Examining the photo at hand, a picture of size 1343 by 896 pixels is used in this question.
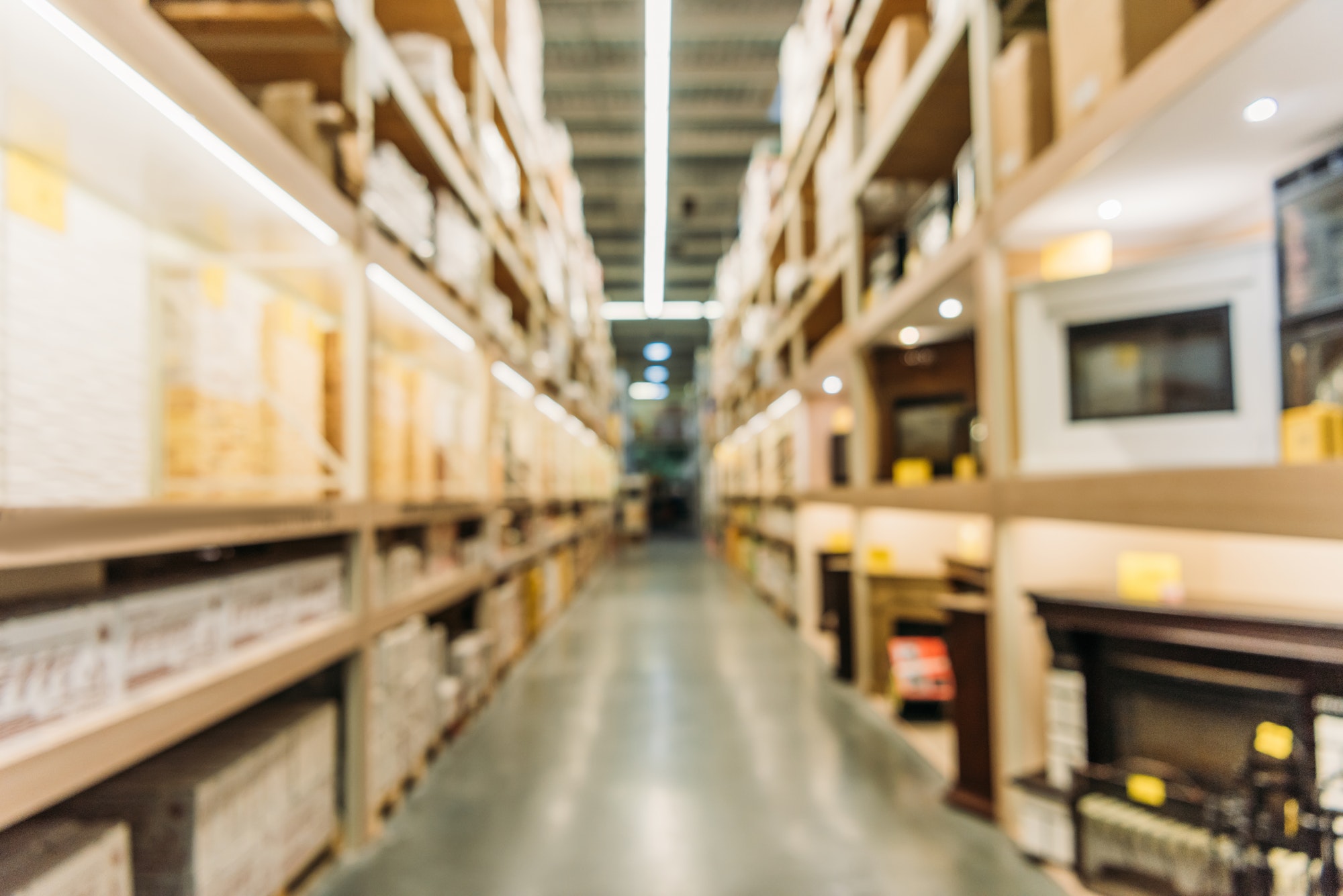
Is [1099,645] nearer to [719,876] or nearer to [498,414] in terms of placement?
[719,876]

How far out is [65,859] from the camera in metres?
1.19

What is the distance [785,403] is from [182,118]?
5775 millimetres

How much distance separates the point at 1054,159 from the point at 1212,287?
0.50 m

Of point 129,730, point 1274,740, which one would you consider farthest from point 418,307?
point 1274,740

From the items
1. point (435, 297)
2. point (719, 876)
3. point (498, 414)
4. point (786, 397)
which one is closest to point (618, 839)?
point (719, 876)

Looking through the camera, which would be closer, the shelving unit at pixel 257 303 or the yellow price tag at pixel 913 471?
the shelving unit at pixel 257 303

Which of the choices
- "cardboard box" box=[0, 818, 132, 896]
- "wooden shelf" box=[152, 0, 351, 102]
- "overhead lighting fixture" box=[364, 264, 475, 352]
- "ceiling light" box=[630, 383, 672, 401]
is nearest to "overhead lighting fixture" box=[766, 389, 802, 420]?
"overhead lighting fixture" box=[364, 264, 475, 352]

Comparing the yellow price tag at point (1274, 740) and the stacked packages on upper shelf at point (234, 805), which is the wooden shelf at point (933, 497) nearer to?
the yellow price tag at point (1274, 740)

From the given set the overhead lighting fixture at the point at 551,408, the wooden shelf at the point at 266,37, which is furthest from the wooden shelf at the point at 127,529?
the overhead lighting fixture at the point at 551,408

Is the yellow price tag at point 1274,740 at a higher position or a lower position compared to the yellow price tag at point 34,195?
lower

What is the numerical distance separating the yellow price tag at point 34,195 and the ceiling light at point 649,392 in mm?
23973

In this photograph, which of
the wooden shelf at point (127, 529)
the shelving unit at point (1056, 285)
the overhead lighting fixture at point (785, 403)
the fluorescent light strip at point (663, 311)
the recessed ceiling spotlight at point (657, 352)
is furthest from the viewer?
the recessed ceiling spotlight at point (657, 352)

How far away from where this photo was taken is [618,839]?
2283 mm

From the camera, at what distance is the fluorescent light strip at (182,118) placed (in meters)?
1.17
